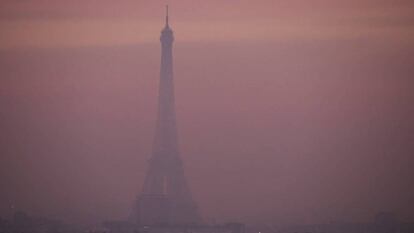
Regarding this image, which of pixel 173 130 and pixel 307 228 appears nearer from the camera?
pixel 173 130

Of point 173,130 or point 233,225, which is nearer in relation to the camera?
point 173,130

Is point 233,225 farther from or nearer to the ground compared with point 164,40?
nearer to the ground

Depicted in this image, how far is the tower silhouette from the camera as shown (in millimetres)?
49844

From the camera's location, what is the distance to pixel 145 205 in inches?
2105

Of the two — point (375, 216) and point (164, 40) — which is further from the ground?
point (164, 40)

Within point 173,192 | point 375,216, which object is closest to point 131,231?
point 173,192

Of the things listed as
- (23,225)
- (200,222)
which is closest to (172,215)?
(200,222)

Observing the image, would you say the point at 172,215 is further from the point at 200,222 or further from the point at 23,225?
the point at 23,225

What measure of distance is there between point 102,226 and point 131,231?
10.5ft

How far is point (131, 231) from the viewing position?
167ft

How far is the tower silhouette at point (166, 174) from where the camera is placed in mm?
49844

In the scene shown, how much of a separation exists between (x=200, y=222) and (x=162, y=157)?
4.53 m

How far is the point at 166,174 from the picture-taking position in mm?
51781

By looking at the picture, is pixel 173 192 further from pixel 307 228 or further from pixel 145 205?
pixel 307 228
